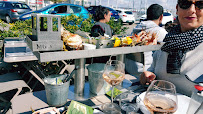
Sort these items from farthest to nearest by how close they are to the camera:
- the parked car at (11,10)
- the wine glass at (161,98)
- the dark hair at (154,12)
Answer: the parked car at (11,10), the dark hair at (154,12), the wine glass at (161,98)

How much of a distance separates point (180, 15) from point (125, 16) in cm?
1591

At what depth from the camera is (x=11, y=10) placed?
1131cm

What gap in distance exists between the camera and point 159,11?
3336 millimetres

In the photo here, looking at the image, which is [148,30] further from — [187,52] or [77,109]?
[77,109]

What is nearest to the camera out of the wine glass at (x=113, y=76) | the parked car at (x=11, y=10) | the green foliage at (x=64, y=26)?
the wine glass at (x=113, y=76)

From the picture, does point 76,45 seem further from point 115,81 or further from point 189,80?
point 189,80

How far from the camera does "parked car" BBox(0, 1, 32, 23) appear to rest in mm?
11320

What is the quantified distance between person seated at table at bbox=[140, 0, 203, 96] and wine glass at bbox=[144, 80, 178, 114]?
1.94ft

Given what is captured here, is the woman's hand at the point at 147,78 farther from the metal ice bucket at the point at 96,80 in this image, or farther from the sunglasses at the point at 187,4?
the sunglasses at the point at 187,4

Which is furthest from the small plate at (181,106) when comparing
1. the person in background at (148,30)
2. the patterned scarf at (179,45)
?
the person in background at (148,30)

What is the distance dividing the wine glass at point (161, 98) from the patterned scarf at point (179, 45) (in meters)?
0.67

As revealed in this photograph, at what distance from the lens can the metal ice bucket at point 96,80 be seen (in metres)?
1.43

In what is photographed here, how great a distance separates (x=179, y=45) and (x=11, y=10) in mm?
12604

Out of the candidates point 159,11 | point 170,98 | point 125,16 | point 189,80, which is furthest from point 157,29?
point 125,16
